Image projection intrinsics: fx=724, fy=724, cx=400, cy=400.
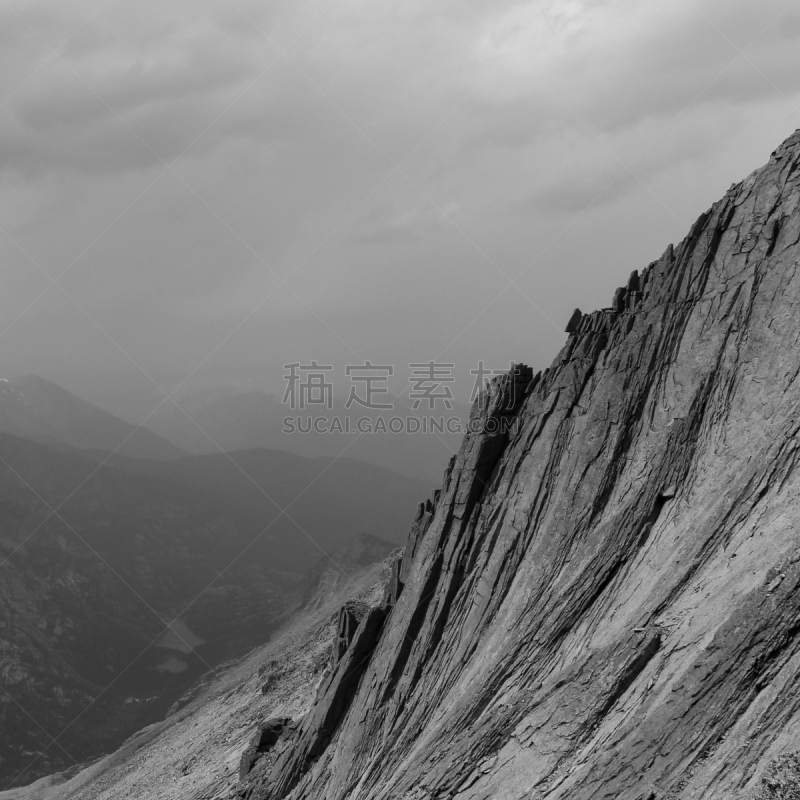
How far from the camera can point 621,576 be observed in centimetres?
2617

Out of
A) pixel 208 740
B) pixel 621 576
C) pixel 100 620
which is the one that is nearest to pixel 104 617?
pixel 100 620

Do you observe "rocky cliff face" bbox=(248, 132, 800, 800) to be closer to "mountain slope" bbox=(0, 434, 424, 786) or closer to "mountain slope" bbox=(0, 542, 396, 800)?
"mountain slope" bbox=(0, 542, 396, 800)

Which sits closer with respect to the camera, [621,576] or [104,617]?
[621,576]

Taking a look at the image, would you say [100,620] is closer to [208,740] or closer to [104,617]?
[104,617]

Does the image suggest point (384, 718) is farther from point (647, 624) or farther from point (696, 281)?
point (696, 281)

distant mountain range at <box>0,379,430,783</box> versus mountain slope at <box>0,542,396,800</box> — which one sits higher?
distant mountain range at <box>0,379,430,783</box>

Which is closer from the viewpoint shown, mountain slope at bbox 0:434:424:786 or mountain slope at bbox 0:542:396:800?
mountain slope at bbox 0:542:396:800

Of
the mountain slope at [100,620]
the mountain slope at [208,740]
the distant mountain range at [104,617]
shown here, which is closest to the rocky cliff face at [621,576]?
the mountain slope at [208,740]

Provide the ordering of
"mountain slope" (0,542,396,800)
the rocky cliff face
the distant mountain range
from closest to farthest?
the rocky cliff face, "mountain slope" (0,542,396,800), the distant mountain range

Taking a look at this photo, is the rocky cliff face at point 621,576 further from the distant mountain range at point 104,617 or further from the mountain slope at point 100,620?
the mountain slope at point 100,620

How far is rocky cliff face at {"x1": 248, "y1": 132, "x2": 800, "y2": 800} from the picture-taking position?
20781 mm

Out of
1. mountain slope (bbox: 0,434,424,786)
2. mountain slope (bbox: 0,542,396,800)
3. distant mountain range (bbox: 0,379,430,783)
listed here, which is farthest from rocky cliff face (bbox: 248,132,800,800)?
mountain slope (bbox: 0,434,424,786)

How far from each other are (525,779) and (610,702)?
151 inches

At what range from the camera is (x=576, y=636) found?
26062 mm
